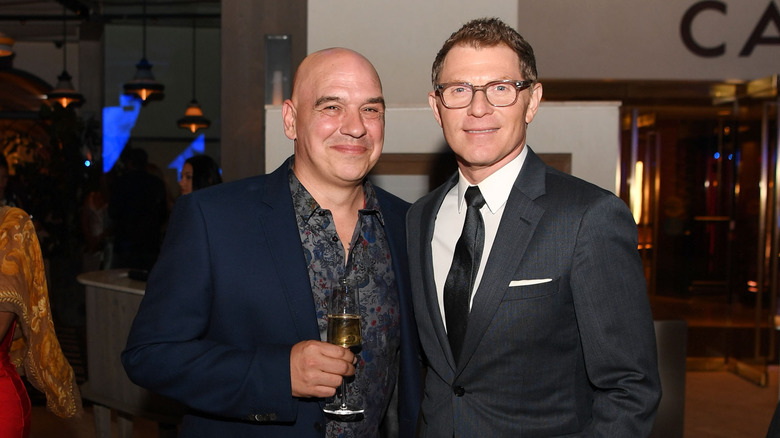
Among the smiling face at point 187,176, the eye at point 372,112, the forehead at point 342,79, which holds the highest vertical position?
the forehead at point 342,79

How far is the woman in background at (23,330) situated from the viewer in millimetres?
2465

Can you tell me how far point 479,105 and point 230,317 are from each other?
843mm

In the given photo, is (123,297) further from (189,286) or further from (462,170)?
(462,170)

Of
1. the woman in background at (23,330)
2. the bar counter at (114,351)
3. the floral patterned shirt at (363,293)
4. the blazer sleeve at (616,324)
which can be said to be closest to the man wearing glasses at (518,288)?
the blazer sleeve at (616,324)

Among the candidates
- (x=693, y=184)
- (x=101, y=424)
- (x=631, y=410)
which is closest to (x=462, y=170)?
(x=631, y=410)

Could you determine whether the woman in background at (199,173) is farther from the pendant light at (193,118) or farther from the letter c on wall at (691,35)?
the pendant light at (193,118)

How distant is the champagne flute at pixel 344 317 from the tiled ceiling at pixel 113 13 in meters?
12.4

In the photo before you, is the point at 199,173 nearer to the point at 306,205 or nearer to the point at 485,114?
the point at 306,205

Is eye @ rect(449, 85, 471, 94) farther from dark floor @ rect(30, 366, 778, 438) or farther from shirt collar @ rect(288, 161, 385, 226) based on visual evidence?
dark floor @ rect(30, 366, 778, 438)

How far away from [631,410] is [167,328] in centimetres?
113

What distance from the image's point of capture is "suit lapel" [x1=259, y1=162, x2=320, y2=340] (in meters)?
1.96

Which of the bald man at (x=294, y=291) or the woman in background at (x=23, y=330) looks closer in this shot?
the bald man at (x=294, y=291)

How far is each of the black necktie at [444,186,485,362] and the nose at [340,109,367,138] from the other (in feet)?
1.21

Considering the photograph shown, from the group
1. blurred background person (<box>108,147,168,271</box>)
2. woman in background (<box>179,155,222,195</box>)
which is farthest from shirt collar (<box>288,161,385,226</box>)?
blurred background person (<box>108,147,168,271</box>)
